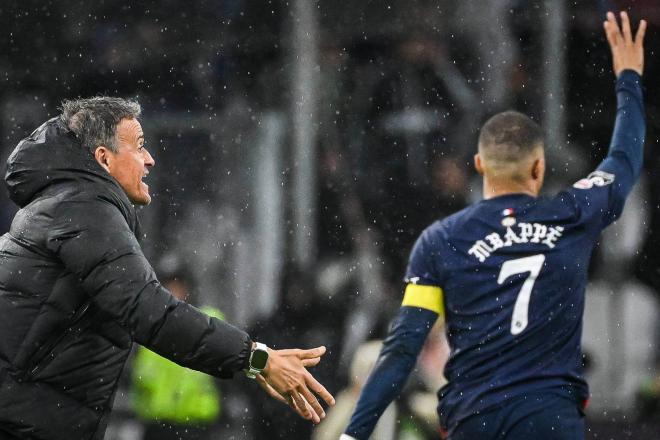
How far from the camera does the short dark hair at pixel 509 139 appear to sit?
3695 millimetres

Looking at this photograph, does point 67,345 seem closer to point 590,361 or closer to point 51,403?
point 51,403

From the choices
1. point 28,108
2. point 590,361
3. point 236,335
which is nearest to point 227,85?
point 28,108

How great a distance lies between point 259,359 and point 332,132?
20.9ft

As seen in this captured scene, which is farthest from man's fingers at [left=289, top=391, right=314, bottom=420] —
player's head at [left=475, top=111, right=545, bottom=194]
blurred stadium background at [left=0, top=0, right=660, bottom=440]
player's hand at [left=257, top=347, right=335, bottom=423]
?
blurred stadium background at [left=0, top=0, right=660, bottom=440]

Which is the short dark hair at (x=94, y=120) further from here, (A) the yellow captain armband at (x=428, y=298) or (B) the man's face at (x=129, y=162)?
(A) the yellow captain armband at (x=428, y=298)

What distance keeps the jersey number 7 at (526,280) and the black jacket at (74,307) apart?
0.84 metres

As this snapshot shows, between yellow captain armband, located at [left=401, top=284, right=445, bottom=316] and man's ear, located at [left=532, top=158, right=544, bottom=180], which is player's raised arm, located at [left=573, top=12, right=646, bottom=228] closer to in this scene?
man's ear, located at [left=532, top=158, right=544, bottom=180]

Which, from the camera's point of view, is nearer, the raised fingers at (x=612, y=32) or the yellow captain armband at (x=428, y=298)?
the yellow captain armband at (x=428, y=298)

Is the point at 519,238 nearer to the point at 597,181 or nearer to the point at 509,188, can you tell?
the point at 509,188

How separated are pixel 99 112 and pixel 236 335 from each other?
80 centimetres

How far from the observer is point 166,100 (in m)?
9.96

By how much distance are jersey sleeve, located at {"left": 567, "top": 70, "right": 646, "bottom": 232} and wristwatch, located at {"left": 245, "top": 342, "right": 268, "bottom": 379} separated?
109 centimetres

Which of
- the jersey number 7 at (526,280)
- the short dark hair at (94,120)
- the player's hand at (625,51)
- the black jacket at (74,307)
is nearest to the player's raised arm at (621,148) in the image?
the player's hand at (625,51)

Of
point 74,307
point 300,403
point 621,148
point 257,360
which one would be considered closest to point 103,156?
point 74,307
